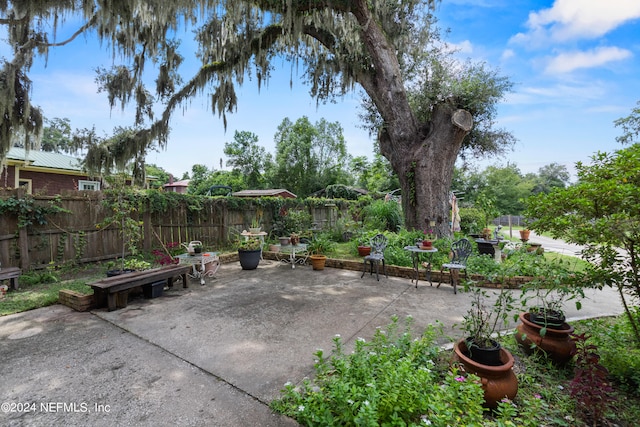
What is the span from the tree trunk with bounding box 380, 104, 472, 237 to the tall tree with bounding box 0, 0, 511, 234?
26 mm

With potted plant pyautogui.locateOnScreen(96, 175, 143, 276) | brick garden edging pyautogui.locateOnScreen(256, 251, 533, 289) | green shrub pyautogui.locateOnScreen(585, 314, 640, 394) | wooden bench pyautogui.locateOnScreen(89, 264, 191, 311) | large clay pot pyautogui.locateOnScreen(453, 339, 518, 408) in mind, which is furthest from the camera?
brick garden edging pyautogui.locateOnScreen(256, 251, 533, 289)

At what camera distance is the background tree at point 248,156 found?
105ft

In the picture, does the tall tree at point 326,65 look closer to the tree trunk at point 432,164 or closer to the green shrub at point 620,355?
the tree trunk at point 432,164

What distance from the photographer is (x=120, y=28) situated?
6.71m

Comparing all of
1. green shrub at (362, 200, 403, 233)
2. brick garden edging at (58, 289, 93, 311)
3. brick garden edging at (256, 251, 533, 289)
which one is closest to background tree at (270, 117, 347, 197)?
green shrub at (362, 200, 403, 233)

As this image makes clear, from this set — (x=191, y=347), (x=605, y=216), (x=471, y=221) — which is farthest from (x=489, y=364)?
(x=471, y=221)

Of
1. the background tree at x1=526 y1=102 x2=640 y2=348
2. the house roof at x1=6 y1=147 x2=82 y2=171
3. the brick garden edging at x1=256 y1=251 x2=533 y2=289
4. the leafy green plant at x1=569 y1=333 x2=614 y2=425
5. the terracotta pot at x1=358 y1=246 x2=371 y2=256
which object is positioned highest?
the house roof at x1=6 y1=147 x2=82 y2=171

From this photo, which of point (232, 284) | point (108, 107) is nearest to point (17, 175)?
point (108, 107)

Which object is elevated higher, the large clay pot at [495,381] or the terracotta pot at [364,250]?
the terracotta pot at [364,250]

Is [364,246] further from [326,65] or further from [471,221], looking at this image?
[471,221]

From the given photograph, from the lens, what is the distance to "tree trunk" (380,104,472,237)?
6773 millimetres

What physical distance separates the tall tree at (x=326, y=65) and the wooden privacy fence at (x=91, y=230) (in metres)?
2.42

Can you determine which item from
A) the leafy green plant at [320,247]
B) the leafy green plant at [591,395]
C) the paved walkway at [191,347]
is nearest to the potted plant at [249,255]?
the paved walkway at [191,347]

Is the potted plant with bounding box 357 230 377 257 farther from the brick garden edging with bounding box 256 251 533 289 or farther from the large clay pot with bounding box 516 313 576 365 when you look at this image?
the large clay pot with bounding box 516 313 576 365
